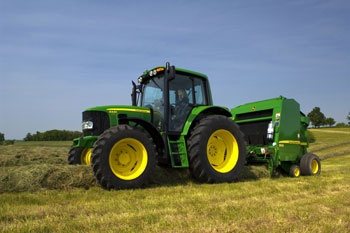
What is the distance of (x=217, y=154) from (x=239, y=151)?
1.68 feet

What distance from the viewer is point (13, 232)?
2643 millimetres

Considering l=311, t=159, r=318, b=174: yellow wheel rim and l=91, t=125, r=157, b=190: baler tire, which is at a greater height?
l=91, t=125, r=157, b=190: baler tire

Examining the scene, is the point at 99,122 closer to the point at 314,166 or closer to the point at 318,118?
the point at 314,166

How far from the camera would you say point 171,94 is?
247 inches

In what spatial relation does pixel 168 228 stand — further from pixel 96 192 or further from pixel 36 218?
pixel 96 192

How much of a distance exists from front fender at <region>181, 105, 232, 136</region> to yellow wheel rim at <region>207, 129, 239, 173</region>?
565mm

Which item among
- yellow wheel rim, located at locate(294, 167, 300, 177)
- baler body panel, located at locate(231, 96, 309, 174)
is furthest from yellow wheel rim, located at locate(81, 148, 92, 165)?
yellow wheel rim, located at locate(294, 167, 300, 177)

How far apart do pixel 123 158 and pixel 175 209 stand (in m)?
2.02

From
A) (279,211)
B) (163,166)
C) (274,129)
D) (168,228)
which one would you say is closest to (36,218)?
(168,228)

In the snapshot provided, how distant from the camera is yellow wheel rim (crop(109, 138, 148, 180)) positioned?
511 cm

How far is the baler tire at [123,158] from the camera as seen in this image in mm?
4762

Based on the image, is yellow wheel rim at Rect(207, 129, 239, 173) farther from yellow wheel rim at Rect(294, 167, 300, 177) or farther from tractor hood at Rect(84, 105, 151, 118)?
yellow wheel rim at Rect(294, 167, 300, 177)

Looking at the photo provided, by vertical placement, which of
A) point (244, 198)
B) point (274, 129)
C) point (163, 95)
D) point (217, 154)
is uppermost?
point (163, 95)

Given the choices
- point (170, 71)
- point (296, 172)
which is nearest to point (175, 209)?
point (170, 71)
